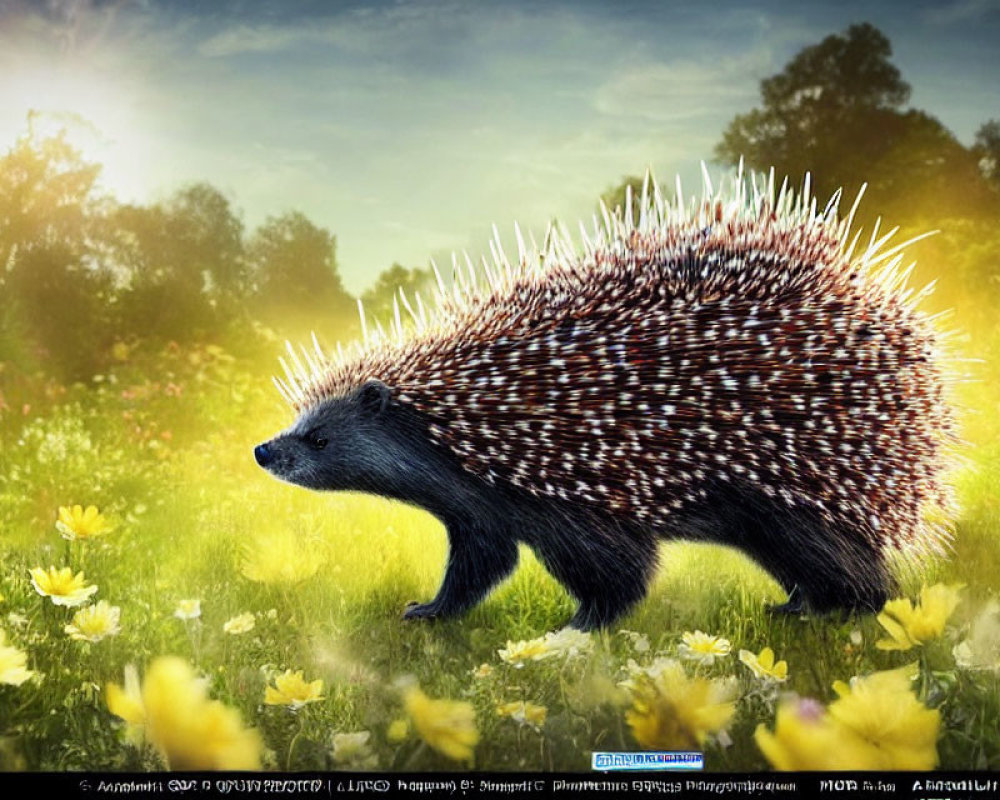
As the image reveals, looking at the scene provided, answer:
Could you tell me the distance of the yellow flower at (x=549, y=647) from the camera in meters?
2.89

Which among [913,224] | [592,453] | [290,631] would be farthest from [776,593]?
[290,631]

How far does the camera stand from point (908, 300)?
3.07m

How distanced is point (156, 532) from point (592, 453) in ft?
4.75

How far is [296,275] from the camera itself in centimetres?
324

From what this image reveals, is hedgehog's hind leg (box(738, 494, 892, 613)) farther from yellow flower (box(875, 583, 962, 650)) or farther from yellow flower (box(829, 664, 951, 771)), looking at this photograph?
yellow flower (box(829, 664, 951, 771))

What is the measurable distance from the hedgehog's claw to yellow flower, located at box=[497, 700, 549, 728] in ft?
2.65

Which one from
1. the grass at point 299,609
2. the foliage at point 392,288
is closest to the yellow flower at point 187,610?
the grass at point 299,609

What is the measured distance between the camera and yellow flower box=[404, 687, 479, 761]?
2846 mm

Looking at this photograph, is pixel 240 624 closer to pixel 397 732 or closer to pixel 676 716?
pixel 397 732

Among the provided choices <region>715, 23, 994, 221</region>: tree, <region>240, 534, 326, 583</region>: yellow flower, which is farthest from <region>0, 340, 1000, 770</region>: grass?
<region>715, 23, 994, 221</region>: tree

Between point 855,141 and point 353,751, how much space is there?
8.32 ft

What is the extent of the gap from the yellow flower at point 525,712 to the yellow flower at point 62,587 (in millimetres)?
1362

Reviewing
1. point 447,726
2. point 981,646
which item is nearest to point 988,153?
point 981,646
